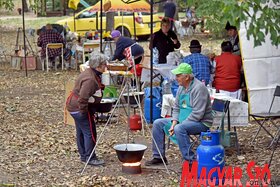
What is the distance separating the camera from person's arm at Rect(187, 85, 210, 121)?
797cm

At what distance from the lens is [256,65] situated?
1146 cm

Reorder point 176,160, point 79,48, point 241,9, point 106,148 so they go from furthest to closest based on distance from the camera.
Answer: point 79,48, point 106,148, point 176,160, point 241,9

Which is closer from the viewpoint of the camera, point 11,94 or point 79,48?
point 11,94

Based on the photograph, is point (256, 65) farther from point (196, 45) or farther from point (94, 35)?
point (94, 35)

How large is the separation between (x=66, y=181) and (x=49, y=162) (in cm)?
103

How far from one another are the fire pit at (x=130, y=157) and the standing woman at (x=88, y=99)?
0.58m

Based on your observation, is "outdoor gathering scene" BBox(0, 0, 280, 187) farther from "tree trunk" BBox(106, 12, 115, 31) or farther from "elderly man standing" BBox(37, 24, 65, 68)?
"tree trunk" BBox(106, 12, 115, 31)

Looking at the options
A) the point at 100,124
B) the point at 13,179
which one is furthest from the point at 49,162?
the point at 100,124

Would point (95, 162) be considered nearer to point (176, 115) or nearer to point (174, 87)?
point (176, 115)

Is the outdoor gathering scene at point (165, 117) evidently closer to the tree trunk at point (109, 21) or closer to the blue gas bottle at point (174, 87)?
the blue gas bottle at point (174, 87)

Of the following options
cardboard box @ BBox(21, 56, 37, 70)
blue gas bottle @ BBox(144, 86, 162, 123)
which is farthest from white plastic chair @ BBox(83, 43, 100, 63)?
blue gas bottle @ BBox(144, 86, 162, 123)

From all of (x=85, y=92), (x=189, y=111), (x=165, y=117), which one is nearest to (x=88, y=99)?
(x=85, y=92)

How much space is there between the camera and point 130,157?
7977mm

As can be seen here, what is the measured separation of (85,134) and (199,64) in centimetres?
300
